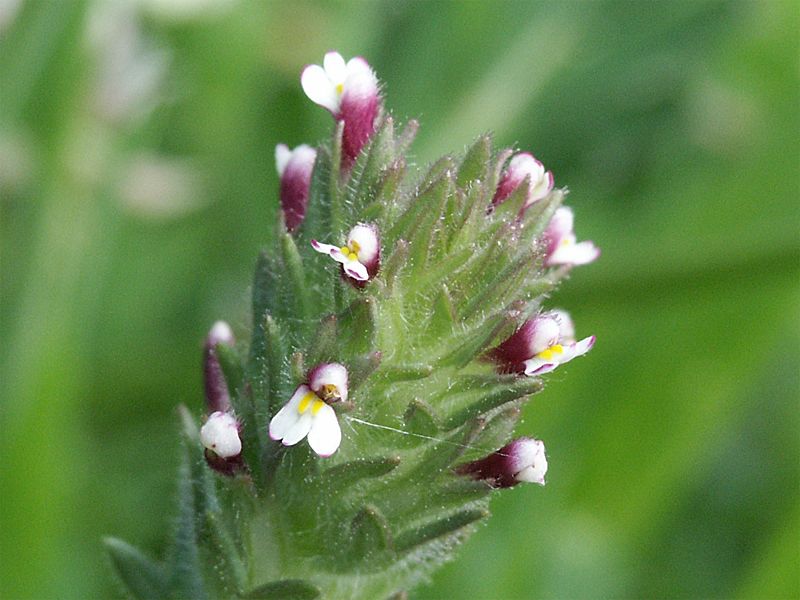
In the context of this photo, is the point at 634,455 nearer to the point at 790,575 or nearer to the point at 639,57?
the point at 790,575

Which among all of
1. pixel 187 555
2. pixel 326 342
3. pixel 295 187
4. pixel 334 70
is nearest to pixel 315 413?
pixel 326 342

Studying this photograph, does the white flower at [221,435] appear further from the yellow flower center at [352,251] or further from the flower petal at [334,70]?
the flower petal at [334,70]

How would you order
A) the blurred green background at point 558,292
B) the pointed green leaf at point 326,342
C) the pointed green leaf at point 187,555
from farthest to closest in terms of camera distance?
1. the blurred green background at point 558,292
2. the pointed green leaf at point 187,555
3. the pointed green leaf at point 326,342

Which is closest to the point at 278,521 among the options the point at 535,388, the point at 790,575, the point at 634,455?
the point at 535,388

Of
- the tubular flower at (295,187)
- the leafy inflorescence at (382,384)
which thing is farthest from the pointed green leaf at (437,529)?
the tubular flower at (295,187)

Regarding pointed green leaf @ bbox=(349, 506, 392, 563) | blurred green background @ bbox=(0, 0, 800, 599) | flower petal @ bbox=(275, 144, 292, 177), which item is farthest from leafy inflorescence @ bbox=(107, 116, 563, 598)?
blurred green background @ bbox=(0, 0, 800, 599)

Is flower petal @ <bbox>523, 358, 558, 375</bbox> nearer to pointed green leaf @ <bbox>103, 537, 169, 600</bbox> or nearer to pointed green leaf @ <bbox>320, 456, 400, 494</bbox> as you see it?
pointed green leaf @ <bbox>320, 456, 400, 494</bbox>

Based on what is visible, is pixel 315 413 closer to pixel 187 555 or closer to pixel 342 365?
pixel 342 365

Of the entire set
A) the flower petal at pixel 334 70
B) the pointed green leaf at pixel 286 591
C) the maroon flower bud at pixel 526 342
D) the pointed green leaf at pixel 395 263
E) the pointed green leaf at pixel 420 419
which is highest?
the flower petal at pixel 334 70
